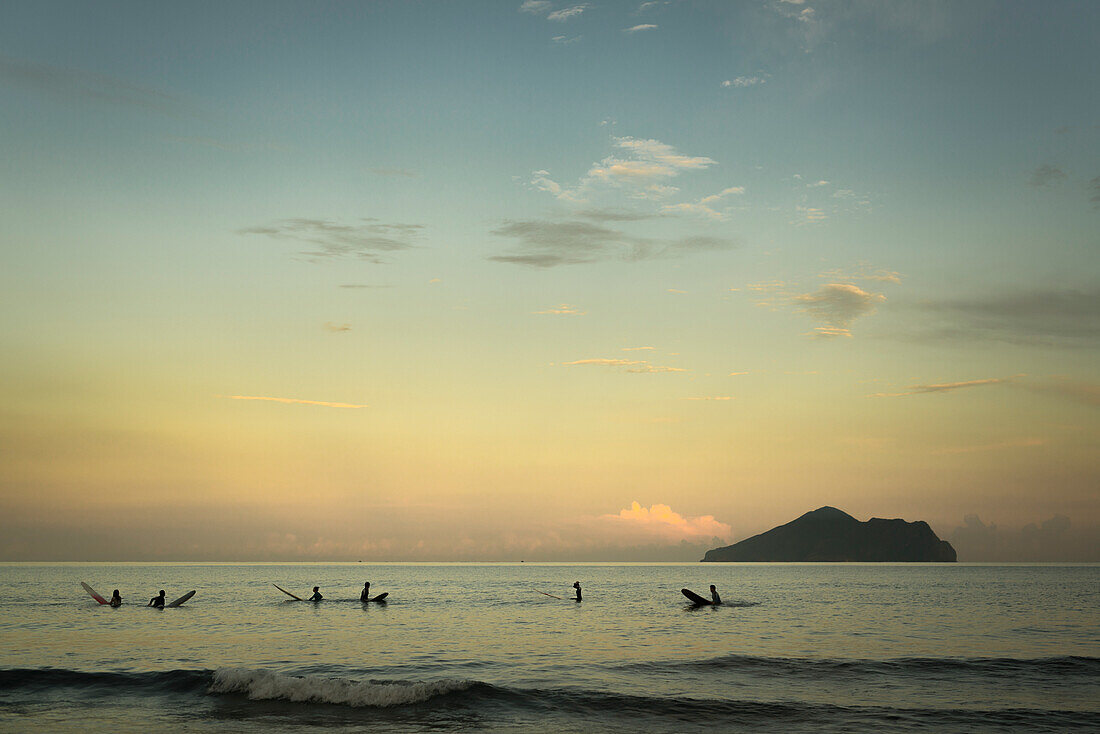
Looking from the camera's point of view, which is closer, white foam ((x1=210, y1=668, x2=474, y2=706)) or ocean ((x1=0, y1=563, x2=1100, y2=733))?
ocean ((x1=0, y1=563, x2=1100, y2=733))

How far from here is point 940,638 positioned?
131 feet

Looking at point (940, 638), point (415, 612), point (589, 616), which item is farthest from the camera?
point (415, 612)

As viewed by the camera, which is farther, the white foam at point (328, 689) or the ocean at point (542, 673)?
the white foam at point (328, 689)

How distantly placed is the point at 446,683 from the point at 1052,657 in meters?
28.4

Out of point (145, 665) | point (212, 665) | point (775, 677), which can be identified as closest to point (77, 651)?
point (145, 665)

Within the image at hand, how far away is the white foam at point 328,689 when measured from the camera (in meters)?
23.2

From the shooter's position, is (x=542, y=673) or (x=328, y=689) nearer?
(x=328, y=689)

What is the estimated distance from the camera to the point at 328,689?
23.7 metres

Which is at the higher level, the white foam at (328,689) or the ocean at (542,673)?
the white foam at (328,689)

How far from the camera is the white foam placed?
23.2 m

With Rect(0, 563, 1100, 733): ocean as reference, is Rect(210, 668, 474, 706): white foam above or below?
above

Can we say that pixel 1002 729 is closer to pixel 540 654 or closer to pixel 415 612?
pixel 540 654

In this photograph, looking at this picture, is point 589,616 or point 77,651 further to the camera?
point 589,616

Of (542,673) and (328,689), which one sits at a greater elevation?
(328,689)
